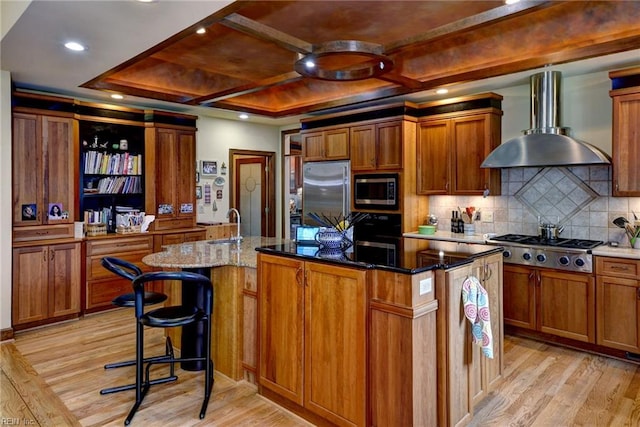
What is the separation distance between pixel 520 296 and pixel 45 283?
15.6 feet

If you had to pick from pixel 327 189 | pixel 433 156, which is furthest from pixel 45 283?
pixel 433 156

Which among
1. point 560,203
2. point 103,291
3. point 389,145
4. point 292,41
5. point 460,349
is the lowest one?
point 103,291

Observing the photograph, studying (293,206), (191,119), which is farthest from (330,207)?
(191,119)

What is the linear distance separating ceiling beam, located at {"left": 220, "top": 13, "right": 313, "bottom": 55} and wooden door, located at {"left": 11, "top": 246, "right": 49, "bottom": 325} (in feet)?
10.2

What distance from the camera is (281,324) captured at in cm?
268

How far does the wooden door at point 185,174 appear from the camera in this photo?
17.9 ft

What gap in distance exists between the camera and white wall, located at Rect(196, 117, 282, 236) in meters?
6.15

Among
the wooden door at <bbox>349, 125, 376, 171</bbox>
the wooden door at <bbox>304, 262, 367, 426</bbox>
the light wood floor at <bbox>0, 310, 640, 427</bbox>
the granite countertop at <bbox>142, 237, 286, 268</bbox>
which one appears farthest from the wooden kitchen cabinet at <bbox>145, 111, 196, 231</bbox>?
the wooden door at <bbox>304, 262, 367, 426</bbox>

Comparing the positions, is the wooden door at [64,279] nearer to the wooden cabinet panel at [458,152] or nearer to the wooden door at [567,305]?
the wooden cabinet panel at [458,152]

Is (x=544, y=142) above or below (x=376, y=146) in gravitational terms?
below

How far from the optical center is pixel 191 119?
18.2 ft

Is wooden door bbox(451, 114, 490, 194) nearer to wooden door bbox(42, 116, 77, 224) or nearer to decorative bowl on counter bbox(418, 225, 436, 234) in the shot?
decorative bowl on counter bbox(418, 225, 436, 234)

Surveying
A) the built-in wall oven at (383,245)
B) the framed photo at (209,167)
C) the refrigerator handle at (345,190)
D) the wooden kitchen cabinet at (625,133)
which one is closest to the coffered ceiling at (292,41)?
the wooden kitchen cabinet at (625,133)

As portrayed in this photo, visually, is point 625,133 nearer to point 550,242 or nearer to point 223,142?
point 550,242
